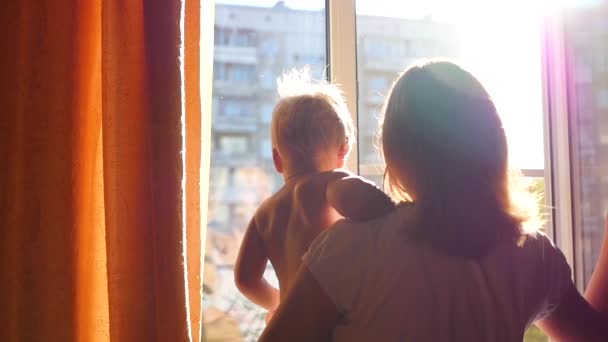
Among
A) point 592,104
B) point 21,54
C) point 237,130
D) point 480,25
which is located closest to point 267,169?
point 237,130

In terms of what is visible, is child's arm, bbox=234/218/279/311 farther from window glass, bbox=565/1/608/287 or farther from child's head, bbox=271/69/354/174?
window glass, bbox=565/1/608/287

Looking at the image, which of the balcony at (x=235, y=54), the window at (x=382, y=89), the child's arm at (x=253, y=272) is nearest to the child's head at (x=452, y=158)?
the child's arm at (x=253, y=272)

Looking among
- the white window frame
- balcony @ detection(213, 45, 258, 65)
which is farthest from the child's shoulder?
the white window frame

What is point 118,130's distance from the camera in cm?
104

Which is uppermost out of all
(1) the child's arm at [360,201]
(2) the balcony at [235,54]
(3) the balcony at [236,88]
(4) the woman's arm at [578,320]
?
(2) the balcony at [235,54]

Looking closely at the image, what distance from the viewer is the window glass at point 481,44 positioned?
5.62 ft

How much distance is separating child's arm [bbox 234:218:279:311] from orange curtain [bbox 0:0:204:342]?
0.39 feet

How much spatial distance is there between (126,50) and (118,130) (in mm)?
137

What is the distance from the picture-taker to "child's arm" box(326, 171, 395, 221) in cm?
95

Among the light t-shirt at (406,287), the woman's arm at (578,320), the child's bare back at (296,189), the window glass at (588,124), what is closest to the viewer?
the light t-shirt at (406,287)

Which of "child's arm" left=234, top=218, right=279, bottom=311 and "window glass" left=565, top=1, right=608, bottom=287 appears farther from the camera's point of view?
"window glass" left=565, top=1, right=608, bottom=287

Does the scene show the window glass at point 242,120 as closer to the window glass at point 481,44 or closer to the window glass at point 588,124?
the window glass at point 481,44

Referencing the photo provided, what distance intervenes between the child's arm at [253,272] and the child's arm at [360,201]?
0.26 meters

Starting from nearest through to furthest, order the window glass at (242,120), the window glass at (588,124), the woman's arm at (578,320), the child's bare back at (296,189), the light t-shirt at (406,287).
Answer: the light t-shirt at (406,287) < the woman's arm at (578,320) < the child's bare back at (296,189) < the window glass at (242,120) < the window glass at (588,124)
